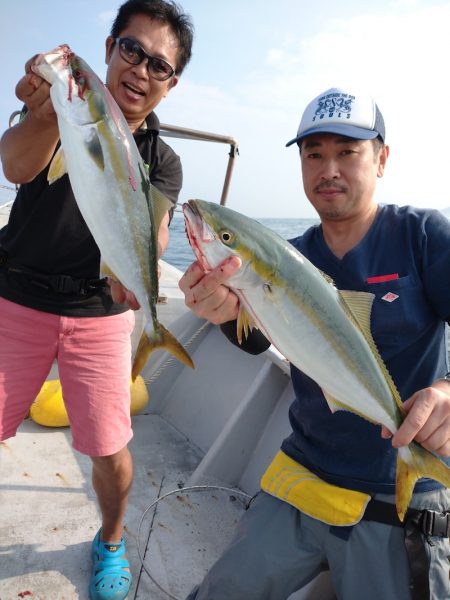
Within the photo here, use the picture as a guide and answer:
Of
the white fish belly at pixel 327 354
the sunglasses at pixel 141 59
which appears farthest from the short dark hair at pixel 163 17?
the white fish belly at pixel 327 354

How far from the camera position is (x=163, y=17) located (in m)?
2.64

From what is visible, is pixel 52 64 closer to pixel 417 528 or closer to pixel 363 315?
pixel 363 315

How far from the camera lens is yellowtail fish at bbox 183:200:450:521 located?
5.92 ft

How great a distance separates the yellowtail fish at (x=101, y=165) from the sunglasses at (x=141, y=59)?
562mm

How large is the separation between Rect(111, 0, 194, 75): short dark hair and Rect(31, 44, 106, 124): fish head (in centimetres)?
90

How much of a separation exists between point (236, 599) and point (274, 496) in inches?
21.3

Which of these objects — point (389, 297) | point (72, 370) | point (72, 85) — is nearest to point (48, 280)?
point (72, 370)

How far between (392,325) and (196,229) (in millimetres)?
1247

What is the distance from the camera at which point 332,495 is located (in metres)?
2.37

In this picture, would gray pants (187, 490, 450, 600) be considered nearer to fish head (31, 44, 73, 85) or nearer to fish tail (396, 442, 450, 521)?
fish tail (396, 442, 450, 521)

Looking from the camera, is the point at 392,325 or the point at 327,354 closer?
the point at 327,354

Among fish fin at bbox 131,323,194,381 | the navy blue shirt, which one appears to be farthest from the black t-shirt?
the navy blue shirt

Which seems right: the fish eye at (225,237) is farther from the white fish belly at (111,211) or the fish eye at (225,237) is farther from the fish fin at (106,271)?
the fish fin at (106,271)

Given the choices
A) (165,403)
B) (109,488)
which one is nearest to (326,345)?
(109,488)
